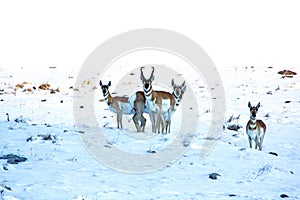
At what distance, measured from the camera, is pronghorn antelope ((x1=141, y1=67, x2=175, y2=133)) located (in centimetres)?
1405

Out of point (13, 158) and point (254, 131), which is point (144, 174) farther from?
point (254, 131)

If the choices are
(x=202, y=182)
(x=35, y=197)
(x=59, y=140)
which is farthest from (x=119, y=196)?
(x=59, y=140)

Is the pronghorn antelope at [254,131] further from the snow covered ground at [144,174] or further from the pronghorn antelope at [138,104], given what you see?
the pronghorn antelope at [138,104]

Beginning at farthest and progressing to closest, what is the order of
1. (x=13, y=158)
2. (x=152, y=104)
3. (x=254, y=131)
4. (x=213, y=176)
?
(x=152, y=104) → (x=254, y=131) → (x=213, y=176) → (x=13, y=158)

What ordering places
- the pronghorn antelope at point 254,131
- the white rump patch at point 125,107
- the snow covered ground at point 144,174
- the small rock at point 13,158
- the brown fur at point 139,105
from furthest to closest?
the white rump patch at point 125,107 < the brown fur at point 139,105 < the pronghorn antelope at point 254,131 < the small rock at point 13,158 < the snow covered ground at point 144,174

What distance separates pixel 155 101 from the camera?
14352 mm

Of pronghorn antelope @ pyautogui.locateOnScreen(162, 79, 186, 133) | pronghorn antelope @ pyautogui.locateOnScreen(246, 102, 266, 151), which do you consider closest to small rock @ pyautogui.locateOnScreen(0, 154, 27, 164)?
pronghorn antelope @ pyautogui.locateOnScreen(162, 79, 186, 133)

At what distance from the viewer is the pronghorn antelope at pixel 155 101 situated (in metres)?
14.1

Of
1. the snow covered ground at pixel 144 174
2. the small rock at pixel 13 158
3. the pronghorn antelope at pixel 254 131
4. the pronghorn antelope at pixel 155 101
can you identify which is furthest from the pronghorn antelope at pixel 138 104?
the small rock at pixel 13 158

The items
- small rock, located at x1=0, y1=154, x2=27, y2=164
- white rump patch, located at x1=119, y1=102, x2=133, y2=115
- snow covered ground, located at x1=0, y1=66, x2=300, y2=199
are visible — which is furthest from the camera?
white rump patch, located at x1=119, y1=102, x2=133, y2=115

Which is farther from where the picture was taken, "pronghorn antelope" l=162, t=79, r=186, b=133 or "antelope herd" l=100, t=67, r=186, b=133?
"pronghorn antelope" l=162, t=79, r=186, b=133

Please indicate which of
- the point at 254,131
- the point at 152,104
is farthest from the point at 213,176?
the point at 152,104

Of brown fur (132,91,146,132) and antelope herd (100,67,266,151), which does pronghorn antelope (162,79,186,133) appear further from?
brown fur (132,91,146,132)

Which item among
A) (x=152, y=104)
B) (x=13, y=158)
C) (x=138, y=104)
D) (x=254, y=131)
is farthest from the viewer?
(x=138, y=104)
